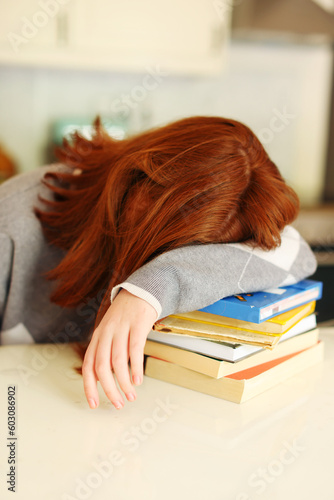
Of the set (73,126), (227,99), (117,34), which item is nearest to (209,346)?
(117,34)

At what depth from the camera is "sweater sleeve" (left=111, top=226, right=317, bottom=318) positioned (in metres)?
0.65

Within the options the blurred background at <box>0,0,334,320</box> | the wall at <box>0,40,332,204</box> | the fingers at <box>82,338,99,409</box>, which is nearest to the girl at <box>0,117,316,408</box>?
the fingers at <box>82,338,99,409</box>

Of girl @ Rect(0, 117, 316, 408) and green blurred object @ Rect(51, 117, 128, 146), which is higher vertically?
girl @ Rect(0, 117, 316, 408)

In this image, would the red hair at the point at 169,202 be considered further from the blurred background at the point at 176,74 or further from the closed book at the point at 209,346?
the blurred background at the point at 176,74

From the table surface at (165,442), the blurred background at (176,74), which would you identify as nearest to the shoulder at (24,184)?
the table surface at (165,442)

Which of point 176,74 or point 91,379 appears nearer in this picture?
point 91,379

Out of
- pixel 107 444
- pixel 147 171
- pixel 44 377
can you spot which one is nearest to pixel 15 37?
pixel 147 171

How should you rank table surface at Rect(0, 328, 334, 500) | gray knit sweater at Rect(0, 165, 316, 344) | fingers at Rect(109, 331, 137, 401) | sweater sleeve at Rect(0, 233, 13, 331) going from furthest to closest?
sweater sleeve at Rect(0, 233, 13, 331) < gray knit sweater at Rect(0, 165, 316, 344) < fingers at Rect(109, 331, 137, 401) < table surface at Rect(0, 328, 334, 500)

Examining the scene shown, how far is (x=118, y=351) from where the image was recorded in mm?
605

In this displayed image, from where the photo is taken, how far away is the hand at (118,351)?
60 centimetres

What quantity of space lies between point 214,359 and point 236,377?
0.04 meters

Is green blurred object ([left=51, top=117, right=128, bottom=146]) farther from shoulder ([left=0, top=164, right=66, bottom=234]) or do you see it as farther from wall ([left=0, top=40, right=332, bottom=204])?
shoulder ([left=0, top=164, right=66, bottom=234])

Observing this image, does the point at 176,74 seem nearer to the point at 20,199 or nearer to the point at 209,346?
the point at 20,199

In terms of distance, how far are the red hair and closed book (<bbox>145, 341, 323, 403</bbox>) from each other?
12 centimetres
